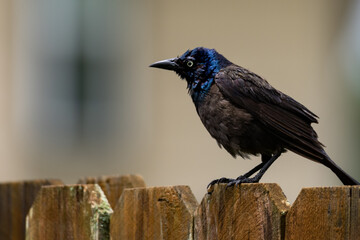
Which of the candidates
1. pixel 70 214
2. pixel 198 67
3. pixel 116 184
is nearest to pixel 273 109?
pixel 198 67

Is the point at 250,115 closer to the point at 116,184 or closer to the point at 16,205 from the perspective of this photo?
the point at 116,184

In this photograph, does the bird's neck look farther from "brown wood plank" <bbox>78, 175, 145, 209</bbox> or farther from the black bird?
"brown wood plank" <bbox>78, 175, 145, 209</bbox>

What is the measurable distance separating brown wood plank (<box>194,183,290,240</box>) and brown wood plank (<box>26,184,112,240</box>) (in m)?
0.58

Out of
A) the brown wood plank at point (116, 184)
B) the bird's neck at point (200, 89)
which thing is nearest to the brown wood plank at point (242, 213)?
the brown wood plank at point (116, 184)

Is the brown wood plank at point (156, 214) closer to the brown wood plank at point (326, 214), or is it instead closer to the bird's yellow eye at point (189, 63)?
the brown wood plank at point (326, 214)

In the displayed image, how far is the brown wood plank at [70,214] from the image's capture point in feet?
10.3

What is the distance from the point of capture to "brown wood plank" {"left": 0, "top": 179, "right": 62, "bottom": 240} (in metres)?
3.94

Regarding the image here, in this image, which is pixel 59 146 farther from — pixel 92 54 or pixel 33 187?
pixel 33 187

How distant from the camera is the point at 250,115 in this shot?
382 cm

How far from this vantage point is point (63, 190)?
330 cm

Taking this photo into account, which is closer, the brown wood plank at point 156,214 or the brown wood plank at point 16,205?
the brown wood plank at point 156,214

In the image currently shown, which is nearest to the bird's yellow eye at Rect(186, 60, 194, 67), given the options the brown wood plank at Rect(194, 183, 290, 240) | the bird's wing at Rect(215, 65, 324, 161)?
the bird's wing at Rect(215, 65, 324, 161)

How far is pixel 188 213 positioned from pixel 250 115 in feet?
3.96

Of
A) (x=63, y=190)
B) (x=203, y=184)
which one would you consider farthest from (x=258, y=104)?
(x=203, y=184)
